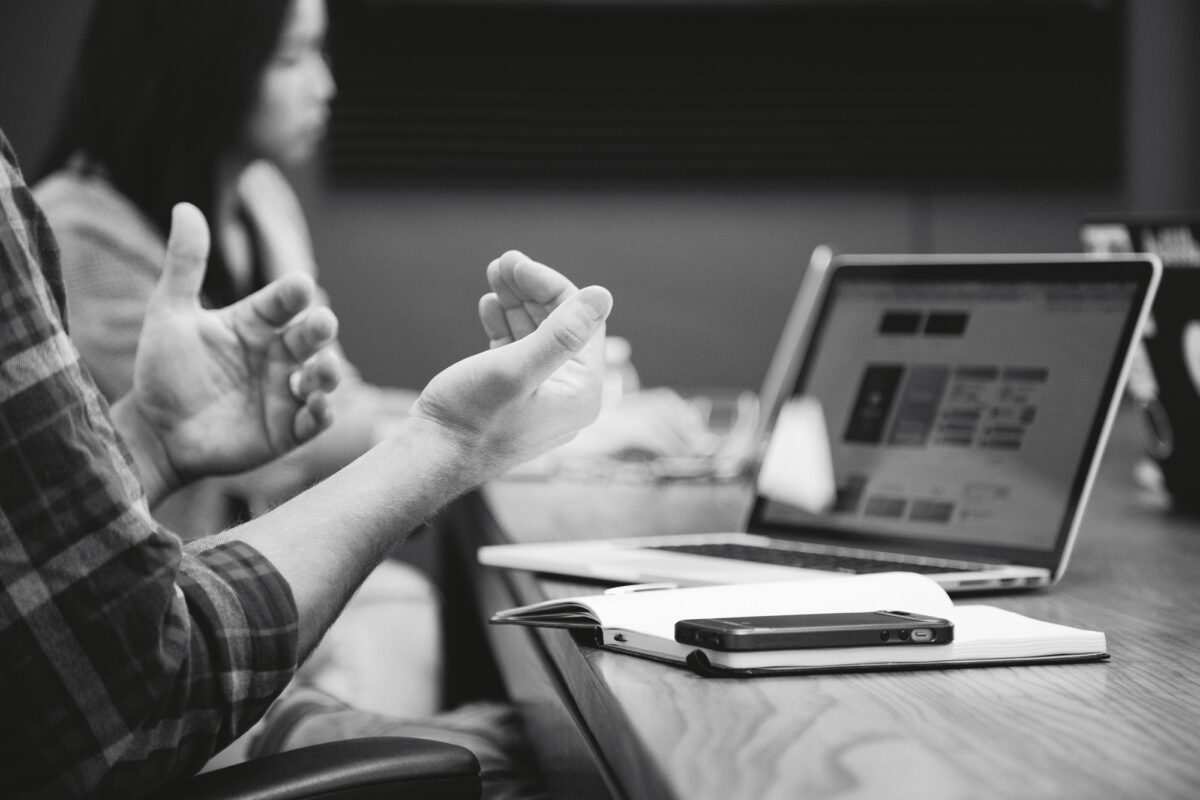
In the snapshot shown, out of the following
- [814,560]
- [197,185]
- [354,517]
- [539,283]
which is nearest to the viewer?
[354,517]

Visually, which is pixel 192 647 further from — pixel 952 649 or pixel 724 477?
pixel 724 477

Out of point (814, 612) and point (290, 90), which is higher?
point (290, 90)

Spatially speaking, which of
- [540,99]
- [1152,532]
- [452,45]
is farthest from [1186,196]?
[1152,532]

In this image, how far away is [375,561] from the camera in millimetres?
837

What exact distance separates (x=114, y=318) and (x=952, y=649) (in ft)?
4.59

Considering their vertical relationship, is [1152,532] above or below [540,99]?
below

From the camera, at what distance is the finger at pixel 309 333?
1.20m

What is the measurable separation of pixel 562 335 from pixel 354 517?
7.1 inches

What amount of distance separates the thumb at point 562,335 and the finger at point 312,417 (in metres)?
0.43

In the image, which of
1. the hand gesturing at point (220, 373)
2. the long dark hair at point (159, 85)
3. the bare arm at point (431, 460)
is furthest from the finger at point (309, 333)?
the long dark hair at point (159, 85)

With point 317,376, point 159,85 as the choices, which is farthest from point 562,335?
point 159,85

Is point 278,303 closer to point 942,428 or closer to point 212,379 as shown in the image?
point 212,379

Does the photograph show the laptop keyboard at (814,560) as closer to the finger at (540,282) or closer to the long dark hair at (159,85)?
the finger at (540,282)

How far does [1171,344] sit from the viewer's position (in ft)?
4.58
